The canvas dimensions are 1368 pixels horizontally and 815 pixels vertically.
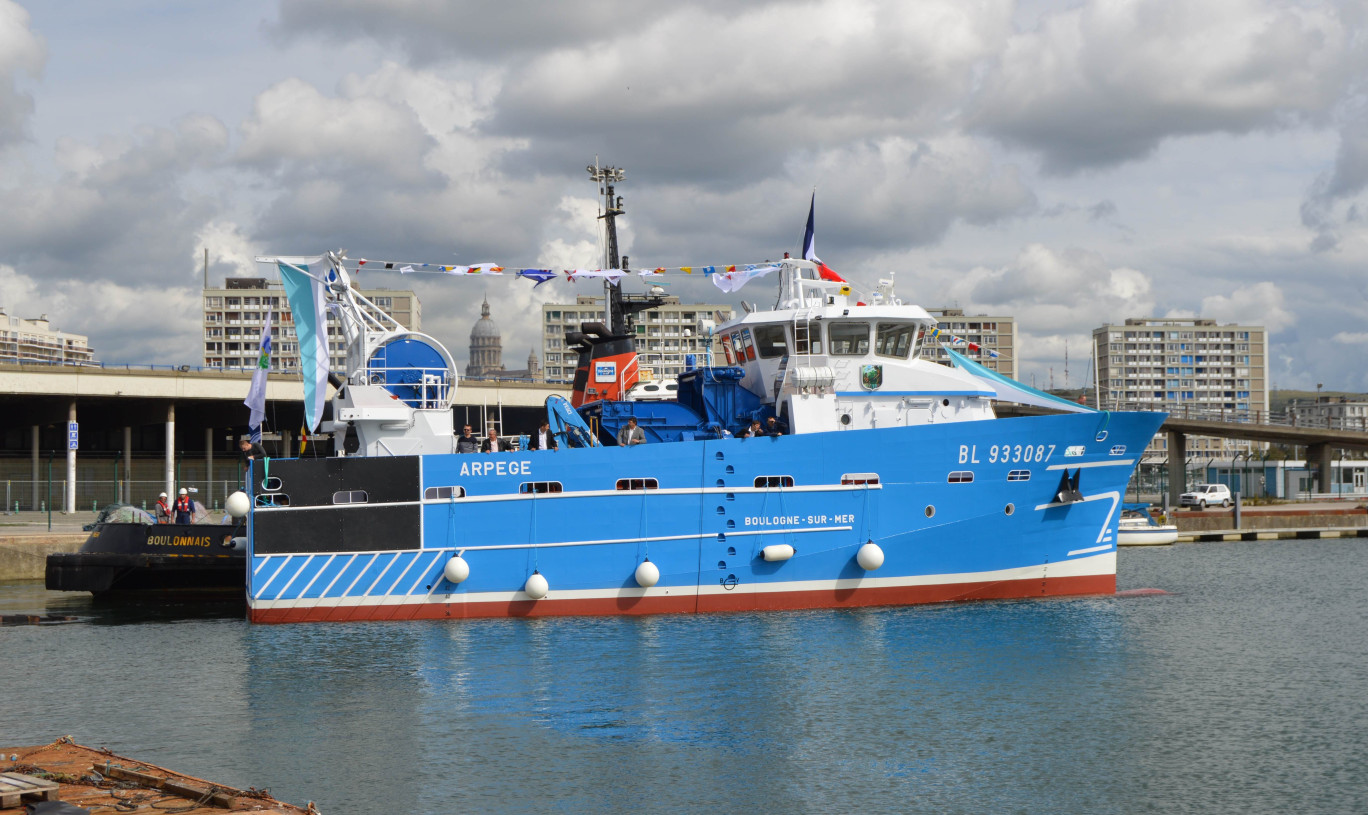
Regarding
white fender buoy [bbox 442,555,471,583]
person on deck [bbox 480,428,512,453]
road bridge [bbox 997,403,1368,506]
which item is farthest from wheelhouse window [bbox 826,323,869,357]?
road bridge [bbox 997,403,1368,506]

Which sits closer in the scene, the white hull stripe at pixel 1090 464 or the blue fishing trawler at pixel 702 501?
the blue fishing trawler at pixel 702 501

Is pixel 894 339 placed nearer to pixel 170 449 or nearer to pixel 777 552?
pixel 777 552

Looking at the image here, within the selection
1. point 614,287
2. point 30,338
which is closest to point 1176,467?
point 614,287

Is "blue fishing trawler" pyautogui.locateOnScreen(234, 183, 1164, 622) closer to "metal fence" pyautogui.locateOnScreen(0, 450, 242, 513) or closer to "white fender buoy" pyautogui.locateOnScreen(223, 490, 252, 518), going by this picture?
"white fender buoy" pyautogui.locateOnScreen(223, 490, 252, 518)

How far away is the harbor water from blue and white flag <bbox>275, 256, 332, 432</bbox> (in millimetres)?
4379

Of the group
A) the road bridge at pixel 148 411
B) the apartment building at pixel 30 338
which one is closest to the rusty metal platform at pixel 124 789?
the road bridge at pixel 148 411

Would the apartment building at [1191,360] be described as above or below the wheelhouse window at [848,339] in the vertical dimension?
above

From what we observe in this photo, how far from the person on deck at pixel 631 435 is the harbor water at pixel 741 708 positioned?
330 centimetres

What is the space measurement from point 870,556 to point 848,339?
4379 mm

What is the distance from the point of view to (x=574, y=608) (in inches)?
853

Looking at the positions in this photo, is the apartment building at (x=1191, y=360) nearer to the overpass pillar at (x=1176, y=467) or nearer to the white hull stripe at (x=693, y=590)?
the overpass pillar at (x=1176, y=467)

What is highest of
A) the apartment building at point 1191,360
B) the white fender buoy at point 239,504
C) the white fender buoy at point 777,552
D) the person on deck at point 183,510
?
the apartment building at point 1191,360

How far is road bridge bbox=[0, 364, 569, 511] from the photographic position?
4444 centimetres

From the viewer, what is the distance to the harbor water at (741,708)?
479 inches
